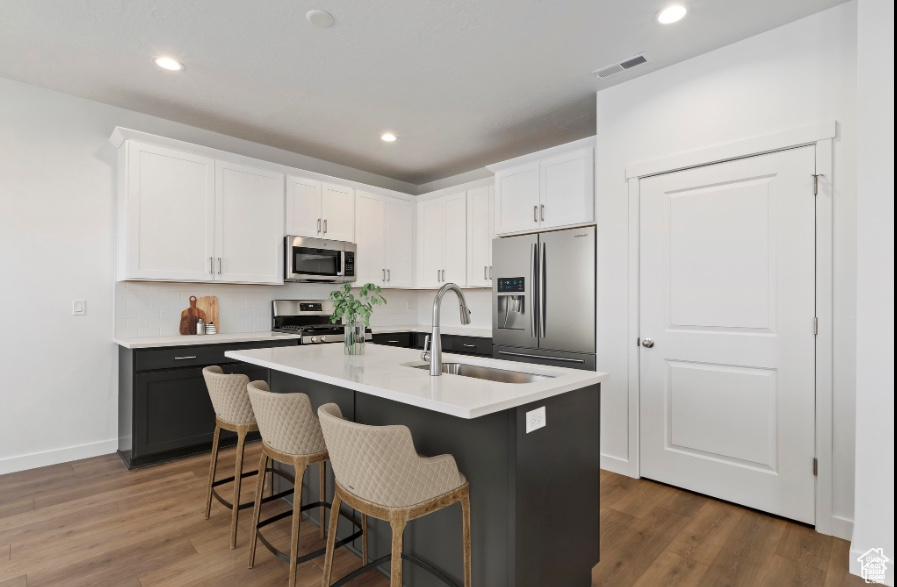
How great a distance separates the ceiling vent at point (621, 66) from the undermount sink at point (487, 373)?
211cm

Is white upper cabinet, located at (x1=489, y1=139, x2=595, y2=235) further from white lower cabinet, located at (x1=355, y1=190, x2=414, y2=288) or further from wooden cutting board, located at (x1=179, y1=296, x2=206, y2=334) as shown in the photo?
wooden cutting board, located at (x1=179, y1=296, x2=206, y2=334)

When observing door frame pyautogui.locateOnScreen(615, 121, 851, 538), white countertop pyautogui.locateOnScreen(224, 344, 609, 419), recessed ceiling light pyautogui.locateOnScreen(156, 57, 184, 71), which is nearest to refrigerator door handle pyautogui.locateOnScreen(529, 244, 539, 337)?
white countertop pyautogui.locateOnScreen(224, 344, 609, 419)

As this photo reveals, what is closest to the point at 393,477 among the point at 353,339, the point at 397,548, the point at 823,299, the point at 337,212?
the point at 397,548

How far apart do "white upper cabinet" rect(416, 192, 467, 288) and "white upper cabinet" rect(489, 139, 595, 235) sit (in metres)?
0.79

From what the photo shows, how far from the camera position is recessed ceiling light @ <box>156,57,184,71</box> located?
113 inches

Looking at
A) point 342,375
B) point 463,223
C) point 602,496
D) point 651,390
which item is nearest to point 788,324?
point 651,390

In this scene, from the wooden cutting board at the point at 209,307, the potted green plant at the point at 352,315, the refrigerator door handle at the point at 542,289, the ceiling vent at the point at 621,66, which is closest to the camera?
the potted green plant at the point at 352,315

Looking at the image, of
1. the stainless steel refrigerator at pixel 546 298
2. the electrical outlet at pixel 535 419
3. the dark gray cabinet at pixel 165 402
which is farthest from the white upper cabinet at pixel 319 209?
the electrical outlet at pixel 535 419

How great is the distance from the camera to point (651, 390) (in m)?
3.04

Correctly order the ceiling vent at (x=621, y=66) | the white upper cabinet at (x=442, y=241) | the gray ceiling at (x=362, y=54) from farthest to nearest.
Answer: the white upper cabinet at (x=442, y=241) < the ceiling vent at (x=621, y=66) < the gray ceiling at (x=362, y=54)

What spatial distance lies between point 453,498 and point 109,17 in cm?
297

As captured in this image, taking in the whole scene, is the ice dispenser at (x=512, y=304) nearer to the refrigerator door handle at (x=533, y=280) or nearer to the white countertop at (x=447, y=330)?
the refrigerator door handle at (x=533, y=280)

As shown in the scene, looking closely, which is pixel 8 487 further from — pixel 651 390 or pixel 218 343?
pixel 651 390

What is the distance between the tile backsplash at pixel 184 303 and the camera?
12.2 feet
